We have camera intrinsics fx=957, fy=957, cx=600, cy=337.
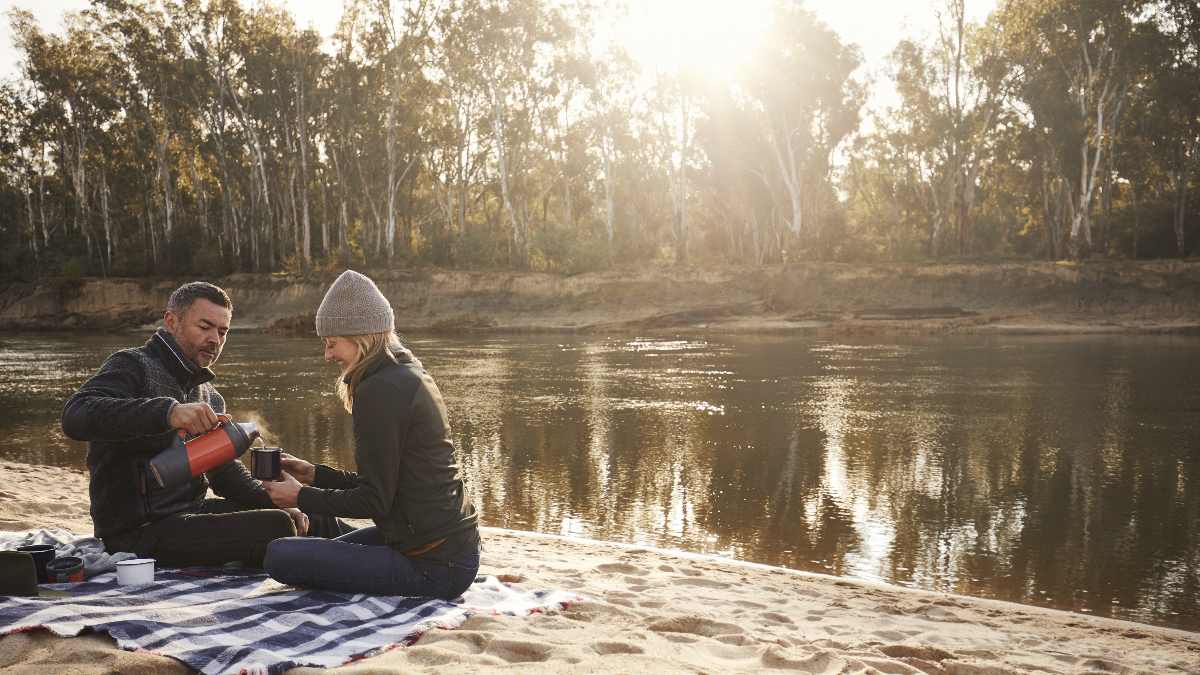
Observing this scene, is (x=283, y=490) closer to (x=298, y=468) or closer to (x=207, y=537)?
(x=298, y=468)

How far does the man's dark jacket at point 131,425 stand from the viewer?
4.54 metres

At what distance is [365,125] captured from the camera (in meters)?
48.4

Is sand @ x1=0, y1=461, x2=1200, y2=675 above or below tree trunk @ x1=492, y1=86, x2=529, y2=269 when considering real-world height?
below

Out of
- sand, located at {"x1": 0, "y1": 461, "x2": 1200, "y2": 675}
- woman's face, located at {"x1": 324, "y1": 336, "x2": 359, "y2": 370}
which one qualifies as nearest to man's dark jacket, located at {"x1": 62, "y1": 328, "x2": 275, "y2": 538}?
woman's face, located at {"x1": 324, "y1": 336, "x2": 359, "y2": 370}

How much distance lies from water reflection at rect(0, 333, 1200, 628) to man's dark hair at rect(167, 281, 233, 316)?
12.2 ft

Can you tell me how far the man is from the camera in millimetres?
4863

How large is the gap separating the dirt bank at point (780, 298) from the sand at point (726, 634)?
31.3m

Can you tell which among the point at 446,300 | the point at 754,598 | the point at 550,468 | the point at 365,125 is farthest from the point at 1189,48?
the point at 754,598

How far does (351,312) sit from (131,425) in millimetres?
1203

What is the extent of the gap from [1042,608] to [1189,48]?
44742 mm

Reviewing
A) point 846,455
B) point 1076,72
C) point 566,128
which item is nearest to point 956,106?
point 1076,72

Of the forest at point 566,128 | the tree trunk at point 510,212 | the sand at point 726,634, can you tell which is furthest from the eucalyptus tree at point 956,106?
the sand at point 726,634

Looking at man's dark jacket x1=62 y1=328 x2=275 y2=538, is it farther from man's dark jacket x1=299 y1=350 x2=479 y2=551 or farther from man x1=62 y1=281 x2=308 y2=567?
man's dark jacket x1=299 y1=350 x2=479 y2=551

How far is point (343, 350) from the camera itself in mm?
4500
